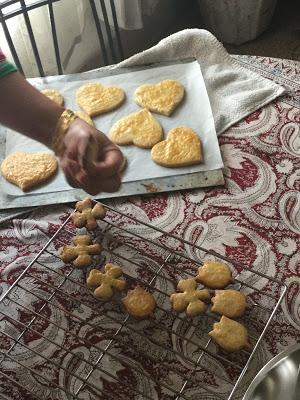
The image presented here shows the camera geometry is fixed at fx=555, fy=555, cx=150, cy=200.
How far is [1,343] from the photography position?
0.83 meters

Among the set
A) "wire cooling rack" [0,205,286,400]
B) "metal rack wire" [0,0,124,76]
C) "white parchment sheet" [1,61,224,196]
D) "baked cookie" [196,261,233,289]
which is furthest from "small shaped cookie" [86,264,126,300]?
"metal rack wire" [0,0,124,76]

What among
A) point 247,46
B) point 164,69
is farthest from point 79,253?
point 247,46

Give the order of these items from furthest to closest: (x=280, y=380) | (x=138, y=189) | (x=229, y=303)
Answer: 1. (x=138, y=189)
2. (x=229, y=303)
3. (x=280, y=380)

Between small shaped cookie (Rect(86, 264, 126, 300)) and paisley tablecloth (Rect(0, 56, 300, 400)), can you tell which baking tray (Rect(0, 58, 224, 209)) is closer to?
paisley tablecloth (Rect(0, 56, 300, 400))

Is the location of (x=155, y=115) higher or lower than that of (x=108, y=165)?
lower

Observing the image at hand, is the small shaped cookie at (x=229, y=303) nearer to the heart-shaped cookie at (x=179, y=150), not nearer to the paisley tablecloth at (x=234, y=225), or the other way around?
the paisley tablecloth at (x=234, y=225)

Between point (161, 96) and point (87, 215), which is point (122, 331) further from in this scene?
point (161, 96)

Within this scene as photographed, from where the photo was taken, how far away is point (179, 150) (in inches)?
42.9

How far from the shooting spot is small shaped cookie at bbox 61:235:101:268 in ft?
2.88

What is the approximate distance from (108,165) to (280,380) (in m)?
0.37

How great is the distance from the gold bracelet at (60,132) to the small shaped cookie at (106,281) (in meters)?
0.19

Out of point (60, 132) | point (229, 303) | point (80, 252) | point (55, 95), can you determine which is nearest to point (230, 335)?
point (229, 303)

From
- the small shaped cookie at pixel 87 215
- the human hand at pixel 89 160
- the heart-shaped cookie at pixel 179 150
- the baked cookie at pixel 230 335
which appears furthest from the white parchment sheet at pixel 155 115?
the baked cookie at pixel 230 335

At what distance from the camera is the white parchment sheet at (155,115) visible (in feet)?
3.52
